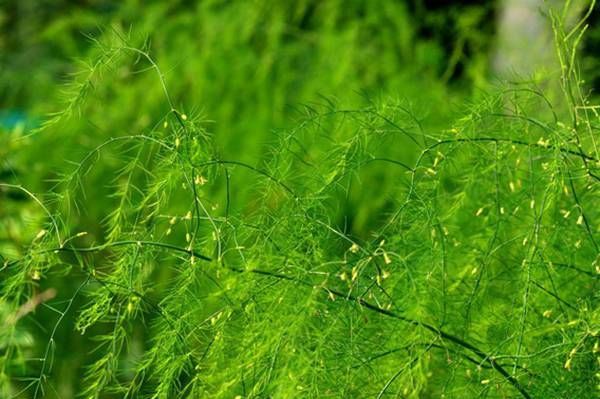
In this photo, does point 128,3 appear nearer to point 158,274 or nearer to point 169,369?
point 158,274

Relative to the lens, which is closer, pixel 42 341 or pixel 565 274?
pixel 565 274

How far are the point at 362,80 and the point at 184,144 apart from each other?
2.34 metres

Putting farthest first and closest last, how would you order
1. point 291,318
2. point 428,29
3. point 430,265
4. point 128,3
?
point 428,29 → point 128,3 → point 430,265 → point 291,318

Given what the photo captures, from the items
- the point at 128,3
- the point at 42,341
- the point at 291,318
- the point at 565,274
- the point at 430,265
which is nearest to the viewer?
the point at 291,318

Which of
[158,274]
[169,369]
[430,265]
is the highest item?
[430,265]

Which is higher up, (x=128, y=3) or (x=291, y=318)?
(x=291, y=318)

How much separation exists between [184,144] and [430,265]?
0.39 m

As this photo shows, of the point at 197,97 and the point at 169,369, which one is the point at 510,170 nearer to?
the point at 169,369

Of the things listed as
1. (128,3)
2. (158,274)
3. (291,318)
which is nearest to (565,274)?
(291,318)

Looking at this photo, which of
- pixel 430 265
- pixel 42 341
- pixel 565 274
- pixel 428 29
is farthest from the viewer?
pixel 428 29

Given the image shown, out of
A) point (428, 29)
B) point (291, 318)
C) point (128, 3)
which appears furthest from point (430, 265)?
point (428, 29)

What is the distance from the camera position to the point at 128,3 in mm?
4258

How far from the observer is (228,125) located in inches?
155

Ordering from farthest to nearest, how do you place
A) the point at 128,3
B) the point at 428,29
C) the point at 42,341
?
the point at 428,29
the point at 128,3
the point at 42,341
